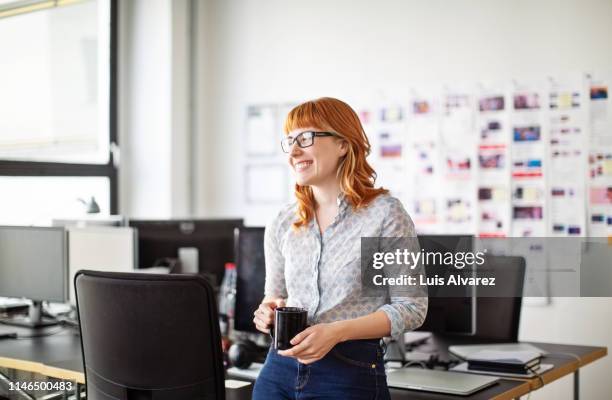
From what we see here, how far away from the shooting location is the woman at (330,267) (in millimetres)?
1715

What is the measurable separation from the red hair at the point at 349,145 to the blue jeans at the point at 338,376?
0.35 metres

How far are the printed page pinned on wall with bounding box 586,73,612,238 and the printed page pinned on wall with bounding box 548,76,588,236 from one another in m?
0.03

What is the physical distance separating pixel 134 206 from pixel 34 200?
2.26 ft

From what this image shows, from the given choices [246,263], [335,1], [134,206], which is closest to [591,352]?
[246,263]

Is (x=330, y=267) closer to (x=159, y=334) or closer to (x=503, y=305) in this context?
(x=159, y=334)

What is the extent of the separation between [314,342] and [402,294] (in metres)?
0.26

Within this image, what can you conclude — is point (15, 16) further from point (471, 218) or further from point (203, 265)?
point (471, 218)

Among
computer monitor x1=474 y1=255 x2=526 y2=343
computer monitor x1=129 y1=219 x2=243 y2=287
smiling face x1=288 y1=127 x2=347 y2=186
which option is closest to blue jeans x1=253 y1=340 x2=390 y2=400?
smiling face x1=288 y1=127 x2=347 y2=186

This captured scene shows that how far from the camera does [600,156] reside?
376 centimetres

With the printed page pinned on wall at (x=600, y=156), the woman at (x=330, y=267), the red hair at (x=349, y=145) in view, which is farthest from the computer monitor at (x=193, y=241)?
the printed page pinned on wall at (x=600, y=156)

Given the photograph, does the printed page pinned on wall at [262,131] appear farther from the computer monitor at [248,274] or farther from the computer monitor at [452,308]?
the computer monitor at [452,308]

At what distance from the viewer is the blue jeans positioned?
1.72m

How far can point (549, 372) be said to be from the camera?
2477mm

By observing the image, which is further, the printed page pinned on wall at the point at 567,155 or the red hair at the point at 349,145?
the printed page pinned on wall at the point at 567,155
